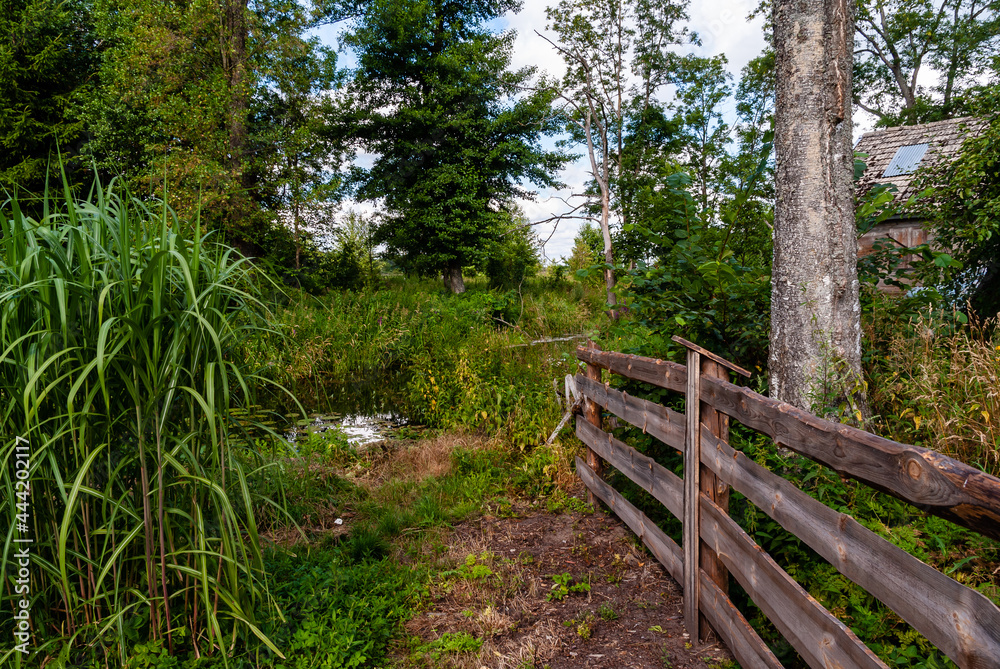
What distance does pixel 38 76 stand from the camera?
645 inches

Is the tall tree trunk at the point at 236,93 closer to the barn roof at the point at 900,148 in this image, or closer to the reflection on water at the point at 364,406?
the reflection on water at the point at 364,406

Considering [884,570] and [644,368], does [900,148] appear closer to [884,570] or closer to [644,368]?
[644,368]

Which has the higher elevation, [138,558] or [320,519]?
[138,558]

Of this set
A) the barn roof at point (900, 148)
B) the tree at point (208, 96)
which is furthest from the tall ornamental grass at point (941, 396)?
the barn roof at point (900, 148)

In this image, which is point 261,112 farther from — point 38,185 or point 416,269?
point 38,185

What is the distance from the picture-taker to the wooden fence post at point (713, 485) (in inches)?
106

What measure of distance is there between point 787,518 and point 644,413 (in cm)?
151

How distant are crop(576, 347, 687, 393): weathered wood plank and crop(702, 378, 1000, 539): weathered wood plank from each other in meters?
0.69

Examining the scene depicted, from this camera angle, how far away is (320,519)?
4.37 metres

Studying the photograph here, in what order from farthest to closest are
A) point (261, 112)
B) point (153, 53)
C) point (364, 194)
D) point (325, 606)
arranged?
point (364, 194), point (261, 112), point (153, 53), point (325, 606)

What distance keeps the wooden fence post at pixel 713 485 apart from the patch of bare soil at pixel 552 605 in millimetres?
348

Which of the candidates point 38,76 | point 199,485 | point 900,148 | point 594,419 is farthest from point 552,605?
point 38,76

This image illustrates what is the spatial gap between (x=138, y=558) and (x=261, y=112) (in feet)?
45.7

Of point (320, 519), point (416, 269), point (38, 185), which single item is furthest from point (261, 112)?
point (320, 519)
